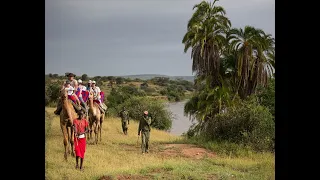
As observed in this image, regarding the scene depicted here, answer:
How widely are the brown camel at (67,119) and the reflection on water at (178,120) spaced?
7274mm

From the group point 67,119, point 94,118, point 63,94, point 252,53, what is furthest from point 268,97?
point 63,94

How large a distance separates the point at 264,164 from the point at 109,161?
13.3ft

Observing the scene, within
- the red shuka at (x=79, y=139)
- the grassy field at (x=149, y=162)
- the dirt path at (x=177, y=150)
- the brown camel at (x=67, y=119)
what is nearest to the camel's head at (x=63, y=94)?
the brown camel at (x=67, y=119)

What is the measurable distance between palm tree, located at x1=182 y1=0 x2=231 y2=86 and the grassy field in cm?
291

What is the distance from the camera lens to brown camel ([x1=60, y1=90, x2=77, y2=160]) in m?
9.75

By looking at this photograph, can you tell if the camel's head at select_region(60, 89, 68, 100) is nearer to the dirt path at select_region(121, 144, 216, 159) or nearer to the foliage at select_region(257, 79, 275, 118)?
the dirt path at select_region(121, 144, 216, 159)

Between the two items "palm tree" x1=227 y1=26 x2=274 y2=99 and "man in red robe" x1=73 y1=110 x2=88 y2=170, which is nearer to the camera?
"man in red robe" x1=73 y1=110 x2=88 y2=170

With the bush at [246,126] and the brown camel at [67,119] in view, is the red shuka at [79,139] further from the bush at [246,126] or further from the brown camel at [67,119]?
the bush at [246,126]

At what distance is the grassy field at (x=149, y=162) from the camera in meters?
9.39

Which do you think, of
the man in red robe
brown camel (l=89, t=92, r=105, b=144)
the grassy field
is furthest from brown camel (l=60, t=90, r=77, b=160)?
brown camel (l=89, t=92, r=105, b=144)

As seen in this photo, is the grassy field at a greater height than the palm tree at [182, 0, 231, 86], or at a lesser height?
lesser

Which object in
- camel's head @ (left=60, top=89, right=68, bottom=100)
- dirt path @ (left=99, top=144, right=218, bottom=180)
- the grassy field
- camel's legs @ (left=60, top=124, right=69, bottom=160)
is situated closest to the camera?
the grassy field

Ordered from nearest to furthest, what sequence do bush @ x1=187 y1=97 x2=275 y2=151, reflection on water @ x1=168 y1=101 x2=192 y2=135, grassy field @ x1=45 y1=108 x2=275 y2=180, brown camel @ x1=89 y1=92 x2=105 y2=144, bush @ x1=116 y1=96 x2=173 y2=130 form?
grassy field @ x1=45 y1=108 x2=275 y2=180 < bush @ x1=187 y1=97 x2=275 y2=151 < brown camel @ x1=89 y1=92 x2=105 y2=144 < reflection on water @ x1=168 y1=101 x2=192 y2=135 < bush @ x1=116 y1=96 x2=173 y2=130
